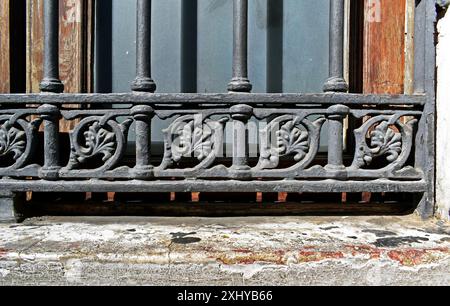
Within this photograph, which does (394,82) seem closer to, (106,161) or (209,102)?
(209,102)

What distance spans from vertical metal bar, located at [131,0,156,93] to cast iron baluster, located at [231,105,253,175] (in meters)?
0.54

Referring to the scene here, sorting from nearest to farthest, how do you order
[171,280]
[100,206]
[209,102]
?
[171,280], [209,102], [100,206]

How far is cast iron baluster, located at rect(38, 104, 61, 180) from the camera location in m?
2.55

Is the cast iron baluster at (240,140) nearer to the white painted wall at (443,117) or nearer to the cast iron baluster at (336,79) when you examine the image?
the cast iron baluster at (336,79)

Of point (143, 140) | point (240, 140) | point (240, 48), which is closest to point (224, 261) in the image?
point (240, 140)

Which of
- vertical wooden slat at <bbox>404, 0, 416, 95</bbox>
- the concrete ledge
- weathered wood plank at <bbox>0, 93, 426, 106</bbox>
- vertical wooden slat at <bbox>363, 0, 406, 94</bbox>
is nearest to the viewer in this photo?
the concrete ledge

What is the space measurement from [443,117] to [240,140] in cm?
126

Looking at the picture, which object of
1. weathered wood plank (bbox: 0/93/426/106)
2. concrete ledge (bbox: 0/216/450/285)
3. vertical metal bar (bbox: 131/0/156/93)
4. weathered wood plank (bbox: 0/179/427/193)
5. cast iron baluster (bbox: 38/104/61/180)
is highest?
vertical metal bar (bbox: 131/0/156/93)

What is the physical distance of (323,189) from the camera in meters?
2.56

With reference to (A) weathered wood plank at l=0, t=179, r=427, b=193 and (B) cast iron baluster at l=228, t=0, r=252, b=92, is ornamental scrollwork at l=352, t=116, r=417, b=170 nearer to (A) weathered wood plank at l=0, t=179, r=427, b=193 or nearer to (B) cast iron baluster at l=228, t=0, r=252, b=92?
(A) weathered wood plank at l=0, t=179, r=427, b=193

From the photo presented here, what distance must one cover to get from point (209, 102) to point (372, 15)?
1316 mm

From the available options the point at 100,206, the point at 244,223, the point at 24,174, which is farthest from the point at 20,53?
the point at 244,223

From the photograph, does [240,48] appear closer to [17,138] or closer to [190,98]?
[190,98]

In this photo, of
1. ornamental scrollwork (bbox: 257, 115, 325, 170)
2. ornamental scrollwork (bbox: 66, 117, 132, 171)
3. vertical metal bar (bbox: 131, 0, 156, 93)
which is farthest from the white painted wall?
ornamental scrollwork (bbox: 66, 117, 132, 171)
